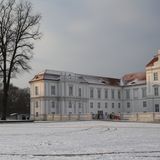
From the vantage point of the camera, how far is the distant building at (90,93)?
252 feet

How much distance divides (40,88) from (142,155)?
6772 cm

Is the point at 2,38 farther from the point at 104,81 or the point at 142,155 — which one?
the point at 104,81

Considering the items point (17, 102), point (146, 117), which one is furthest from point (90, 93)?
point (146, 117)

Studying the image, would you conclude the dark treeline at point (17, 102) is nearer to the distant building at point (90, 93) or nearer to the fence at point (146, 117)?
the distant building at point (90, 93)

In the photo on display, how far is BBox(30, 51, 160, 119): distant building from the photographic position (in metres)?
76.9

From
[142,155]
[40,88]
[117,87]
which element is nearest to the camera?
[142,155]

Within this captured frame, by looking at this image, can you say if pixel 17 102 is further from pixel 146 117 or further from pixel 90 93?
pixel 146 117

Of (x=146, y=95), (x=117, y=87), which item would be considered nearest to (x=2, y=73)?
(x=146, y=95)

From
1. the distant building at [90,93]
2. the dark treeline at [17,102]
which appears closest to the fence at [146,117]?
the distant building at [90,93]

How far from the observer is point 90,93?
3332 inches

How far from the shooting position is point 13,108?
96688 mm

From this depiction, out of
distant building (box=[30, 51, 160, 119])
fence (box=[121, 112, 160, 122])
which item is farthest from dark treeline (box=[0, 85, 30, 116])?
fence (box=[121, 112, 160, 122])

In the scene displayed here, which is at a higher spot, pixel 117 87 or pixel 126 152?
pixel 117 87

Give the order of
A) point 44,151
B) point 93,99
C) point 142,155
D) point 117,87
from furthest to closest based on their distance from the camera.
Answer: point 117,87, point 93,99, point 44,151, point 142,155
